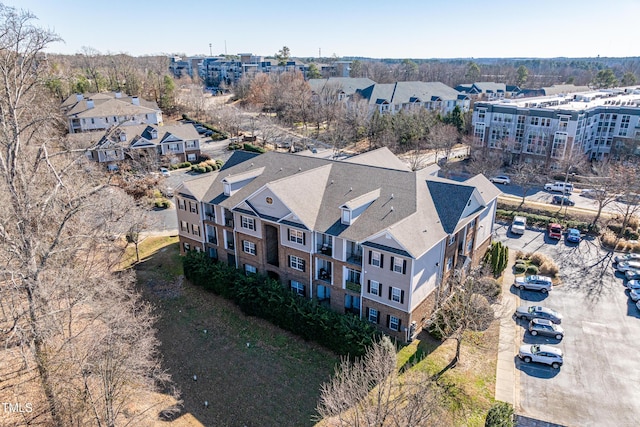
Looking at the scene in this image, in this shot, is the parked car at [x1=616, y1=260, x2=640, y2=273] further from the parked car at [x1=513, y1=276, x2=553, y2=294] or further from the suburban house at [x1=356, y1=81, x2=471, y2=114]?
the suburban house at [x1=356, y1=81, x2=471, y2=114]

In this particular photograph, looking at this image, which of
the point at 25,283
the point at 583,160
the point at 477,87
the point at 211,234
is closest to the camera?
the point at 25,283

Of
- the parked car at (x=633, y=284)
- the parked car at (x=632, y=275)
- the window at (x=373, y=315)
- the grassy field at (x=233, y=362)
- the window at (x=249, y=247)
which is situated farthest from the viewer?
the parked car at (x=632, y=275)

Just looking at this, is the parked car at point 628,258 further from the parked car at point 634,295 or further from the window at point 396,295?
the window at point 396,295

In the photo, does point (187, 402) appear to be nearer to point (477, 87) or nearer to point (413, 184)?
point (413, 184)

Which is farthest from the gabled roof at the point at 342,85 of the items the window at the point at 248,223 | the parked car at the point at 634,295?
the parked car at the point at 634,295

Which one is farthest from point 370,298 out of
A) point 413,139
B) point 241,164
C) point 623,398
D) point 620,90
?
point 620,90

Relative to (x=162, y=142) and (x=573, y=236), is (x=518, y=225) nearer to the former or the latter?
(x=573, y=236)
